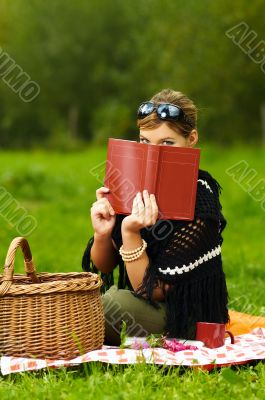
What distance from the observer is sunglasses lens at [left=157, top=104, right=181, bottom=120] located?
4.05 meters

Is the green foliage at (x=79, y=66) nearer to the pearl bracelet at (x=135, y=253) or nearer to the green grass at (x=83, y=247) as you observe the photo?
the green grass at (x=83, y=247)

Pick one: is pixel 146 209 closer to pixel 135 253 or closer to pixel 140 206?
pixel 140 206

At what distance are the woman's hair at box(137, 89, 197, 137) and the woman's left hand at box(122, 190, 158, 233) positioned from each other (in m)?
0.46

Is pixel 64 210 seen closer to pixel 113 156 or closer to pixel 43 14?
pixel 113 156

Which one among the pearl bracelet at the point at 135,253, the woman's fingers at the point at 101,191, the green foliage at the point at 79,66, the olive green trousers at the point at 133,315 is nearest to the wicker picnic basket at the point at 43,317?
the pearl bracelet at the point at 135,253

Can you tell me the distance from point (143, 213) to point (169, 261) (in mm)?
355

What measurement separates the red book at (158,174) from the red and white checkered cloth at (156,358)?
66 cm

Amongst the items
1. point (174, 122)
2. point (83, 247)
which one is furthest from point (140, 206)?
point (83, 247)

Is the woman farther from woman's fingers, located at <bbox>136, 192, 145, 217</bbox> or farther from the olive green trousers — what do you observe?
woman's fingers, located at <bbox>136, 192, 145, 217</bbox>

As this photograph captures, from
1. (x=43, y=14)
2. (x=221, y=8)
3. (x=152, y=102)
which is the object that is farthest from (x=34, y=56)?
(x=152, y=102)

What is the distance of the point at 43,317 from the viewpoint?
11.8 feet

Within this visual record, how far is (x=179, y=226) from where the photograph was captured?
A: 405 cm

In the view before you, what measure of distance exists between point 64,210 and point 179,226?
6.81m

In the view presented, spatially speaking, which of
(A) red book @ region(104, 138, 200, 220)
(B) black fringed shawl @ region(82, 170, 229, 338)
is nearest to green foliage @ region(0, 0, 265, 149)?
(B) black fringed shawl @ region(82, 170, 229, 338)
